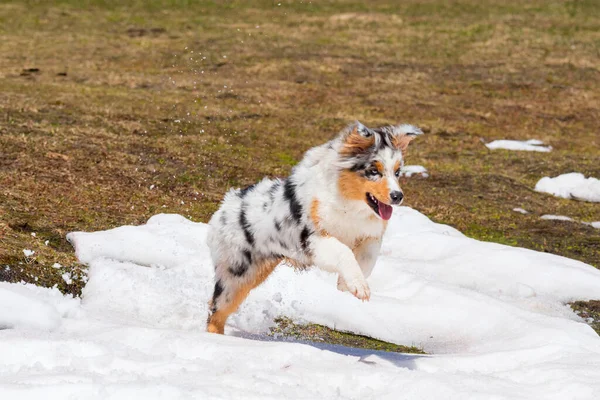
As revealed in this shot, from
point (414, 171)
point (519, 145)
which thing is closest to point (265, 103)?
point (414, 171)

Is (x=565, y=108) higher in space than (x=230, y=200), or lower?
lower

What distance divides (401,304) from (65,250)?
10.9ft

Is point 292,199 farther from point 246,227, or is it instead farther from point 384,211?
point 384,211

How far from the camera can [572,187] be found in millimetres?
13227

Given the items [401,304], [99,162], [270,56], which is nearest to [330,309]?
[401,304]


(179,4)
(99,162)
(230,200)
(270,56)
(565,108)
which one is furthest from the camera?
(179,4)

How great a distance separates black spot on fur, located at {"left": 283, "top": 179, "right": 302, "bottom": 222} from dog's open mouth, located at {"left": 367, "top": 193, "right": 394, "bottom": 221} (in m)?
0.58

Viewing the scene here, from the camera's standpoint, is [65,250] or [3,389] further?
[65,250]

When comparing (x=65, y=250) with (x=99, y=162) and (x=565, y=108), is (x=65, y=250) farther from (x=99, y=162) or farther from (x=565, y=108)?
(x=565, y=108)

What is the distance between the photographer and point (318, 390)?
5812 mm

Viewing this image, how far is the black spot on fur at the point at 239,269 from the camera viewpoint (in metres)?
6.98

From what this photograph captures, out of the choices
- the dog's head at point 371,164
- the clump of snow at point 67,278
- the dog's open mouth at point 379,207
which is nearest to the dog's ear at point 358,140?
the dog's head at point 371,164

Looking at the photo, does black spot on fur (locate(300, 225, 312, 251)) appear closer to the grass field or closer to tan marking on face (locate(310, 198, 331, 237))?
tan marking on face (locate(310, 198, 331, 237))

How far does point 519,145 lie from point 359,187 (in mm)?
10106
